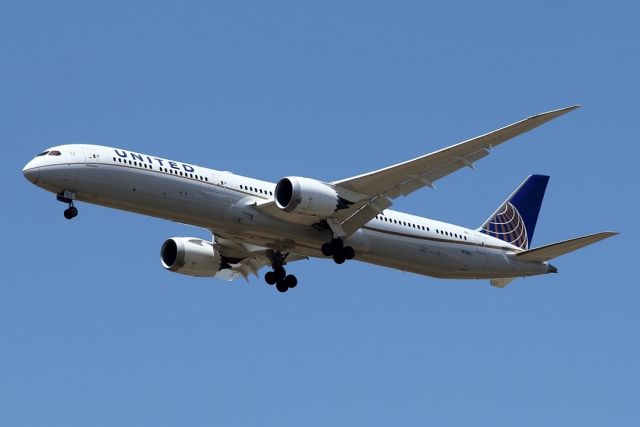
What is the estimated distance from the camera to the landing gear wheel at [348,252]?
47875 mm

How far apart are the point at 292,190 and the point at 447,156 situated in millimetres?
5730

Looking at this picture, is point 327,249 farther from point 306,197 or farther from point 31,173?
point 31,173

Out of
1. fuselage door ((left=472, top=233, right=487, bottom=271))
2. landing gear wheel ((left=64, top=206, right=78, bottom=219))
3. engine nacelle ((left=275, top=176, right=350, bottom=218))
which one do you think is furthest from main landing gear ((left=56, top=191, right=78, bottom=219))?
fuselage door ((left=472, top=233, right=487, bottom=271))

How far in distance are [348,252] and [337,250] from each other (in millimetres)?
516

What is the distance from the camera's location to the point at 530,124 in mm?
42594

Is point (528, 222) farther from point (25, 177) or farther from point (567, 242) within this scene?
point (25, 177)

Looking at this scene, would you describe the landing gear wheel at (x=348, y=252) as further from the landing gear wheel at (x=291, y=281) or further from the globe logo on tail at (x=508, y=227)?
the globe logo on tail at (x=508, y=227)

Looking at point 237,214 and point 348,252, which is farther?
point 348,252

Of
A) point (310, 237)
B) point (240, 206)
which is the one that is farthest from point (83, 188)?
point (310, 237)

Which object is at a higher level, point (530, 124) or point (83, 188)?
point (530, 124)

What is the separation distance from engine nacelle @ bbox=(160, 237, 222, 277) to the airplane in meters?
0.04

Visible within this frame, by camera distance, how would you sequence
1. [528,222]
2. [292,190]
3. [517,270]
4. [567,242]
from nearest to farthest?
1. [292,190]
2. [567,242]
3. [517,270]
4. [528,222]

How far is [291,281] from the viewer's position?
5147 centimetres

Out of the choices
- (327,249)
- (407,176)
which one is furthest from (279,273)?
(407,176)
